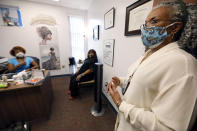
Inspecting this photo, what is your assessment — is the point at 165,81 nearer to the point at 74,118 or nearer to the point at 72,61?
the point at 74,118

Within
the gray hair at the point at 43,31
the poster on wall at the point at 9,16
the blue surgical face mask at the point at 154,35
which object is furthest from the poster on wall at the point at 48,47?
the blue surgical face mask at the point at 154,35

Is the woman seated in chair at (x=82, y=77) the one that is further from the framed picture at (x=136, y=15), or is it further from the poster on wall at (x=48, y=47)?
the poster on wall at (x=48, y=47)

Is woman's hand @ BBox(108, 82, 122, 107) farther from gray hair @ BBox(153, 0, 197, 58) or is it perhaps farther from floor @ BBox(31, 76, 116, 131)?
floor @ BBox(31, 76, 116, 131)

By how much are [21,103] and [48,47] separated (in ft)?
7.62

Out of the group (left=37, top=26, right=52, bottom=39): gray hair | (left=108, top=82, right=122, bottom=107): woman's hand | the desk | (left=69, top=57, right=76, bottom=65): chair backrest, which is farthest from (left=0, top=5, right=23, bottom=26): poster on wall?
(left=108, top=82, right=122, bottom=107): woman's hand

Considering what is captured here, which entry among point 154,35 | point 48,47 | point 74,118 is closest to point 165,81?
point 154,35

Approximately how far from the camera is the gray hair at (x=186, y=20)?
417 mm

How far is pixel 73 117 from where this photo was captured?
5.16ft

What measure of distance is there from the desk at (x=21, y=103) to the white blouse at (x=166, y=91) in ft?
4.60

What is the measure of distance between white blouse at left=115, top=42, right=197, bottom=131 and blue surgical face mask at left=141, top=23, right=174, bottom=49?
7cm

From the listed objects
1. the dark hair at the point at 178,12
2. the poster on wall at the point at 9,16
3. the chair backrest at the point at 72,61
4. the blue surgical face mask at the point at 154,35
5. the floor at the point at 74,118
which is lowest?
the floor at the point at 74,118

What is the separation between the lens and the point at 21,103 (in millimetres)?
1271

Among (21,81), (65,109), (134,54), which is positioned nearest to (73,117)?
(65,109)

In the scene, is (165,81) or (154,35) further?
(154,35)
